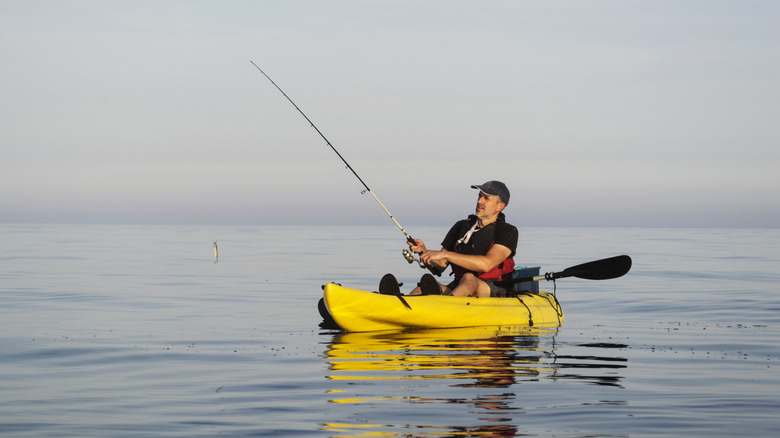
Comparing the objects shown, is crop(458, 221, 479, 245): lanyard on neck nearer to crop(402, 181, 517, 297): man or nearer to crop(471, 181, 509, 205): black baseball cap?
crop(402, 181, 517, 297): man

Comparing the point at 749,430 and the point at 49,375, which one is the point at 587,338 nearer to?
the point at 749,430

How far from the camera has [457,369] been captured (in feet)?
25.3

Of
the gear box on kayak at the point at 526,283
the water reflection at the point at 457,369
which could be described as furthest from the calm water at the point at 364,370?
the gear box on kayak at the point at 526,283

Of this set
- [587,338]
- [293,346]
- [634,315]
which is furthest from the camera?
[634,315]

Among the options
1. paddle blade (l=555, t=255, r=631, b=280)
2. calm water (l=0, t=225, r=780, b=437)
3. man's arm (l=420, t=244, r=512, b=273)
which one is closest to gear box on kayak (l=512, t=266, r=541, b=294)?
paddle blade (l=555, t=255, r=631, b=280)

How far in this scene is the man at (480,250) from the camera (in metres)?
10.5

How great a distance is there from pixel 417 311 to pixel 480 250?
109 centimetres

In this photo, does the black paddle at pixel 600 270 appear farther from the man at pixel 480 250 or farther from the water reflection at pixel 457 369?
the water reflection at pixel 457 369

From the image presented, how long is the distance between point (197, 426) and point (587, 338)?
6.03m

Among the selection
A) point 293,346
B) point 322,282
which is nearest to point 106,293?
point 322,282

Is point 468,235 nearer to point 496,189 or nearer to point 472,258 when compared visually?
point 472,258

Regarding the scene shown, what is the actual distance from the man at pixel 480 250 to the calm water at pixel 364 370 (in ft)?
1.97

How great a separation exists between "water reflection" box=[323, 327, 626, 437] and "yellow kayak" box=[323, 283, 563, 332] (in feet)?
0.34

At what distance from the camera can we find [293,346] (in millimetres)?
9562
